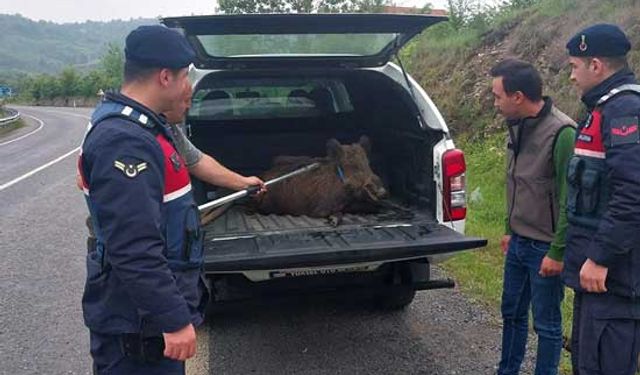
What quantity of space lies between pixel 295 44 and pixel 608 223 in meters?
2.77

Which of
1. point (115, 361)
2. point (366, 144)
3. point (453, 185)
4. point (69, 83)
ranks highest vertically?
point (366, 144)

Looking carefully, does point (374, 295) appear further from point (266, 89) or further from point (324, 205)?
point (266, 89)

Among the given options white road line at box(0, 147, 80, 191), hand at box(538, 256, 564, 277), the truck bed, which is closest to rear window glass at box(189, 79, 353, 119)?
the truck bed

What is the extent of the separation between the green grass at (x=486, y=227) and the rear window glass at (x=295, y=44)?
83.6 inches

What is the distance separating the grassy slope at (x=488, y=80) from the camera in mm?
6137

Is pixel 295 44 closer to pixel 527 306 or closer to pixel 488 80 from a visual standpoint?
pixel 527 306

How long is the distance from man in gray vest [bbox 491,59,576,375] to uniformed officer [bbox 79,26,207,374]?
5.84ft

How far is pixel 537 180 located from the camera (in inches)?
132

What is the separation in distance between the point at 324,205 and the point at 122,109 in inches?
103

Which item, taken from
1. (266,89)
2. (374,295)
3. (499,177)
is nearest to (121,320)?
(374,295)

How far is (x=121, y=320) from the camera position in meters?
2.29

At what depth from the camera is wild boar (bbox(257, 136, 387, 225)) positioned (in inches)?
185

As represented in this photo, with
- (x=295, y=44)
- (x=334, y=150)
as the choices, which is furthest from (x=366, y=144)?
(x=295, y=44)

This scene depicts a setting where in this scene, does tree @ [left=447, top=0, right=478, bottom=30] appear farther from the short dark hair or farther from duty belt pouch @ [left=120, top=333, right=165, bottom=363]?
duty belt pouch @ [left=120, top=333, right=165, bottom=363]
